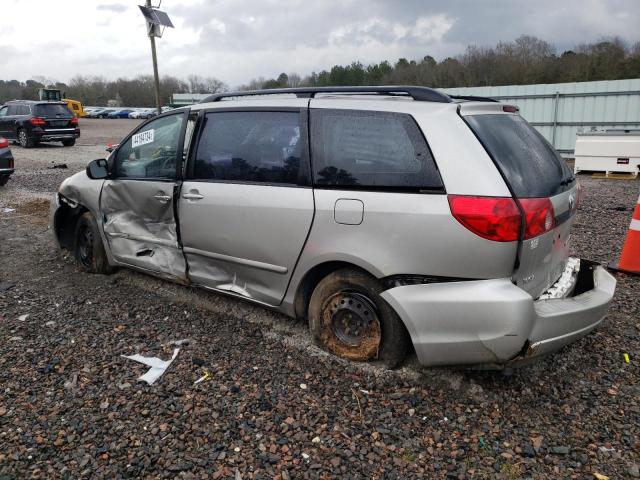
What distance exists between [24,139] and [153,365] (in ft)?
63.7

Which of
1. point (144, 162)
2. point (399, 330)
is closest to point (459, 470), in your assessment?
point (399, 330)

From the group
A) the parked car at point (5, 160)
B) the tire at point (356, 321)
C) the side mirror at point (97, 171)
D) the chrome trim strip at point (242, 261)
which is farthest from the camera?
the parked car at point (5, 160)

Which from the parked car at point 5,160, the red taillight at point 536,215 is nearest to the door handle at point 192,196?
the red taillight at point 536,215

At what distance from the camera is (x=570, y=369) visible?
339cm

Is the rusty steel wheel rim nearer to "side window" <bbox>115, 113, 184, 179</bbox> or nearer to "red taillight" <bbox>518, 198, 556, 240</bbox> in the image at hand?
"red taillight" <bbox>518, 198, 556, 240</bbox>

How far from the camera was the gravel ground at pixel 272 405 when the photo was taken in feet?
8.45

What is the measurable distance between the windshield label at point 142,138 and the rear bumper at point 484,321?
2.62 metres

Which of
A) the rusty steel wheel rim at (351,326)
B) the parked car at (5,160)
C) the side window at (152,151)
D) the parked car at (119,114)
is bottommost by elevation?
the rusty steel wheel rim at (351,326)

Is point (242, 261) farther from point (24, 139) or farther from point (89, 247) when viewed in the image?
point (24, 139)

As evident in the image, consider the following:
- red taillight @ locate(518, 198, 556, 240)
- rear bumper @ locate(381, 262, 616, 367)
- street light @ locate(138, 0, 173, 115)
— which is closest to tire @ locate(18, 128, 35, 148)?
street light @ locate(138, 0, 173, 115)

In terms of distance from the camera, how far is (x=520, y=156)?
120 inches

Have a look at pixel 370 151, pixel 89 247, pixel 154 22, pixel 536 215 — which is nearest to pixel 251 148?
pixel 370 151

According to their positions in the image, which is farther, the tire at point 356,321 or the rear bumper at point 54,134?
the rear bumper at point 54,134

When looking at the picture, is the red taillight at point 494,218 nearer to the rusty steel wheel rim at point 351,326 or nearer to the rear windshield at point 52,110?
the rusty steel wheel rim at point 351,326
